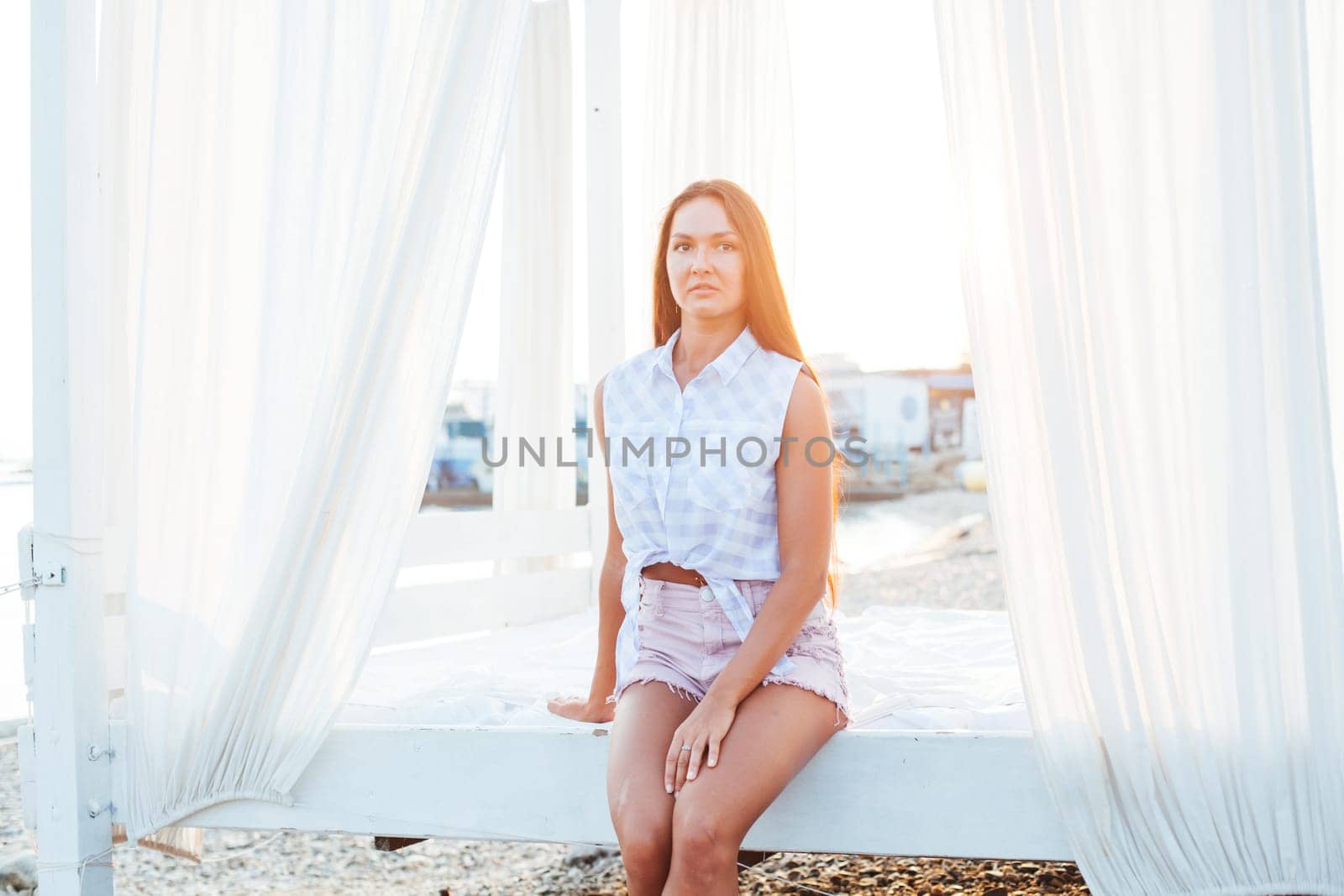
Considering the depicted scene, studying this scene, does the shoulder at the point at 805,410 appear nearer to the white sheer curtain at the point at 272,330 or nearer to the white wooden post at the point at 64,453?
the white sheer curtain at the point at 272,330

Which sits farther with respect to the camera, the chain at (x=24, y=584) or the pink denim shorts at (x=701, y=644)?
the chain at (x=24, y=584)

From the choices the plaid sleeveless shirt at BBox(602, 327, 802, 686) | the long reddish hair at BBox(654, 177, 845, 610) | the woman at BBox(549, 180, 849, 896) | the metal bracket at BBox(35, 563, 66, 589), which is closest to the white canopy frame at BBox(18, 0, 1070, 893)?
the metal bracket at BBox(35, 563, 66, 589)

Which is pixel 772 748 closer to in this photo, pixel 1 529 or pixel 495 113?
pixel 495 113

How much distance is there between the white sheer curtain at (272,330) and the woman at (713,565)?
0.35m

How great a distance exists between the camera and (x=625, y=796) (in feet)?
4.79

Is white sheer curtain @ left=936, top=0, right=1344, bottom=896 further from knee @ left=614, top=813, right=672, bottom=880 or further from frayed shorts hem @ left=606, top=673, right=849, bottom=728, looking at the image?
knee @ left=614, top=813, right=672, bottom=880

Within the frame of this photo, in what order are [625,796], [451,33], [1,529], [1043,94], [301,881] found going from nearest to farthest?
[625,796], [1043,94], [451,33], [1,529], [301,881]

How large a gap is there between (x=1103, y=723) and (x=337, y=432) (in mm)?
1223

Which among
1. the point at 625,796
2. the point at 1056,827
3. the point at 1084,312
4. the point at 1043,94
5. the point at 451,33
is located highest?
the point at 451,33

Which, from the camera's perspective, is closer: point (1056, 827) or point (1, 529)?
point (1056, 827)

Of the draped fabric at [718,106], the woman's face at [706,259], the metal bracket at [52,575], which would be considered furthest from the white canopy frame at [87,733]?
the draped fabric at [718,106]

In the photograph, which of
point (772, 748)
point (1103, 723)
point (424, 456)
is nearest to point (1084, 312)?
point (1103, 723)

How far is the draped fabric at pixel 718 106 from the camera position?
320 centimetres

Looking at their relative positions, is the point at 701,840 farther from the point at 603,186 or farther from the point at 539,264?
the point at 539,264
